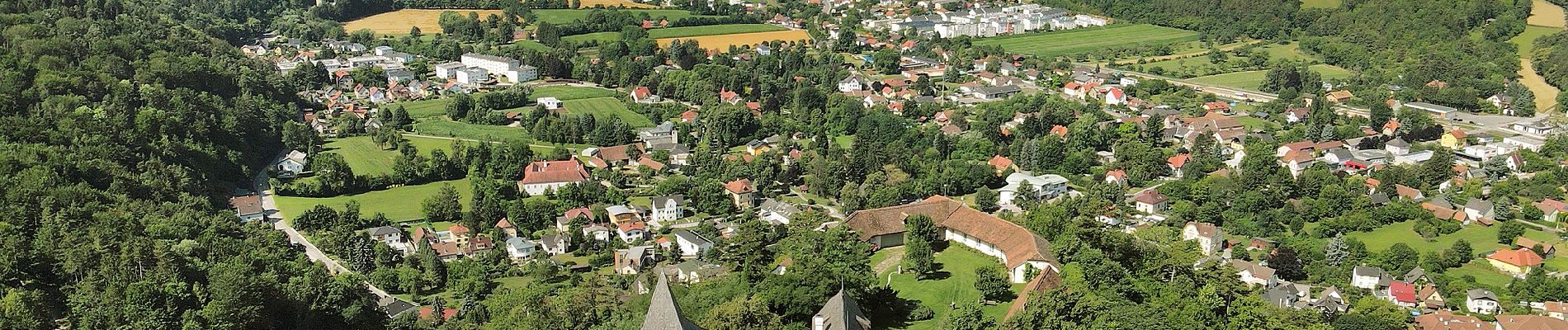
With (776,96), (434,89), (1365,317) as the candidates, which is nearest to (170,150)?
(434,89)

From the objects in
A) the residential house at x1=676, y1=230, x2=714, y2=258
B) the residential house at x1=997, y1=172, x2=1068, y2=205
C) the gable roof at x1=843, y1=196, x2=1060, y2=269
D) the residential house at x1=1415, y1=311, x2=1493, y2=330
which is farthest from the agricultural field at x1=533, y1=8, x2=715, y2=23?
the residential house at x1=1415, y1=311, x2=1493, y2=330

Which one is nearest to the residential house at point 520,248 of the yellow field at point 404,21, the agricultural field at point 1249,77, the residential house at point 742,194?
the residential house at point 742,194

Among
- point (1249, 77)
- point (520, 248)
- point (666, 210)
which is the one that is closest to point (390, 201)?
point (520, 248)

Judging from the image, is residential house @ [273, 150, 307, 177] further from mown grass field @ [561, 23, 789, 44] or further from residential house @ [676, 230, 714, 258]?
mown grass field @ [561, 23, 789, 44]

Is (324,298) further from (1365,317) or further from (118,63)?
(118,63)

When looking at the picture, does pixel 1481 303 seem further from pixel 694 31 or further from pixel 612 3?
pixel 612 3
